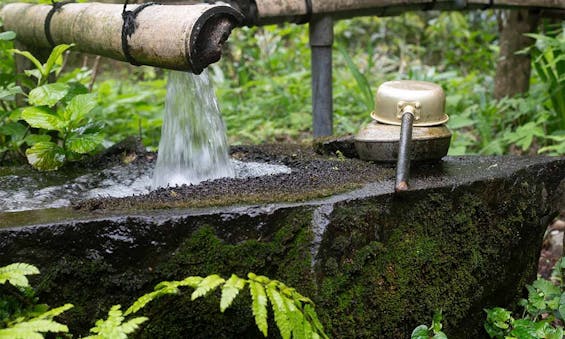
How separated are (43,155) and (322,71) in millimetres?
1690

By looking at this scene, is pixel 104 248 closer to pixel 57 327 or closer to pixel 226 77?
pixel 57 327

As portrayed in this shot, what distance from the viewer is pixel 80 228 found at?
7.38 ft

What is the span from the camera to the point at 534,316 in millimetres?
3172

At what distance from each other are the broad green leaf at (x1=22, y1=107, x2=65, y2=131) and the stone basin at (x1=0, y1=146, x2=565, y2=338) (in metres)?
0.75

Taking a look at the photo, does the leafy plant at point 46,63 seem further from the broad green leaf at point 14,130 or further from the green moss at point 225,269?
the green moss at point 225,269

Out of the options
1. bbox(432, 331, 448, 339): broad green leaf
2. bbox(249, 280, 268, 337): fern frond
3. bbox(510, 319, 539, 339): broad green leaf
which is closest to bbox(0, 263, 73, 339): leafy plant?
bbox(249, 280, 268, 337): fern frond

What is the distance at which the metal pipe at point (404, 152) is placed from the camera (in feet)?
8.50

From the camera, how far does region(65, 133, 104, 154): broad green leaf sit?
3.14 meters

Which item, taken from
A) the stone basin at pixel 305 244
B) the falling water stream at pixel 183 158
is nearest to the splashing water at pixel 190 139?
the falling water stream at pixel 183 158

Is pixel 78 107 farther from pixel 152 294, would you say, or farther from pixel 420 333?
pixel 420 333

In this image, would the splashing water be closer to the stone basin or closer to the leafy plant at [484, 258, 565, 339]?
the stone basin

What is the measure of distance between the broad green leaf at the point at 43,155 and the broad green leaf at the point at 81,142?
0.06 meters

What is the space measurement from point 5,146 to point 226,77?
4.91m

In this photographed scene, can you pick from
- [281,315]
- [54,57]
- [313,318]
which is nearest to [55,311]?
[281,315]
